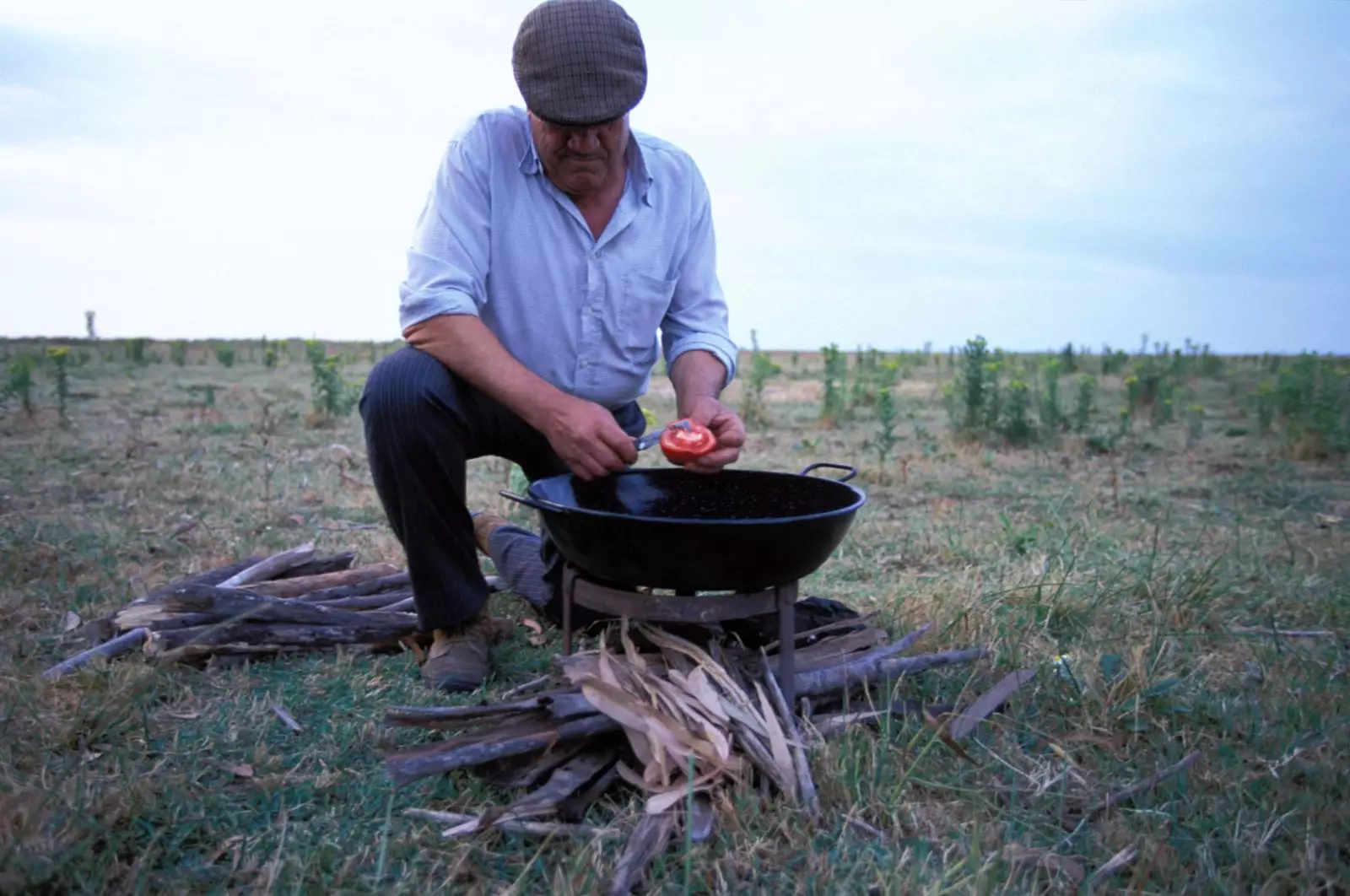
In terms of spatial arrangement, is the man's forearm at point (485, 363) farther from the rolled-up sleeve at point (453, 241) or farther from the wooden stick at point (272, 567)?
the wooden stick at point (272, 567)

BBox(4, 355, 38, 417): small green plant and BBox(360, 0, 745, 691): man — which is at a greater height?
BBox(360, 0, 745, 691): man

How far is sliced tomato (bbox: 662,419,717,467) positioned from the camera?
98.1 inches

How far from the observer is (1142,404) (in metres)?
9.92

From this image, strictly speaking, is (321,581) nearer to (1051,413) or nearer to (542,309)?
(542,309)

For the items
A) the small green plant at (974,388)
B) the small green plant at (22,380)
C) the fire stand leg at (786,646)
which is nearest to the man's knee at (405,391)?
the fire stand leg at (786,646)

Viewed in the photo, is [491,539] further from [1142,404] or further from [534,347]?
[1142,404]

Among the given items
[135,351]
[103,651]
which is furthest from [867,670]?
[135,351]

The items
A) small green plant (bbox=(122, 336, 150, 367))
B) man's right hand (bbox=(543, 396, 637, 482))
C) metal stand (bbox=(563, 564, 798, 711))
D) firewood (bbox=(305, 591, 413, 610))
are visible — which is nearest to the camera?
metal stand (bbox=(563, 564, 798, 711))

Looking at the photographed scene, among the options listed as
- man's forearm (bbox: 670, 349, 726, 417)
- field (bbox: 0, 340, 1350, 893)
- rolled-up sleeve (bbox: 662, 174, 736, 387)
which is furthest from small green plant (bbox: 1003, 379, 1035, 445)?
man's forearm (bbox: 670, 349, 726, 417)

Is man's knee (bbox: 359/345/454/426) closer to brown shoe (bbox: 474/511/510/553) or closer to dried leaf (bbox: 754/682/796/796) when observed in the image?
brown shoe (bbox: 474/511/510/553)

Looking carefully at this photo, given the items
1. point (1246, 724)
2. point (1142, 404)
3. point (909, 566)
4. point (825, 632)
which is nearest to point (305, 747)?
point (825, 632)

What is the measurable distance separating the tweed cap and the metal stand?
122cm

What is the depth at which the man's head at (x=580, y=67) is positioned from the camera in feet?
8.18

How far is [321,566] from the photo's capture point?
3760 mm
